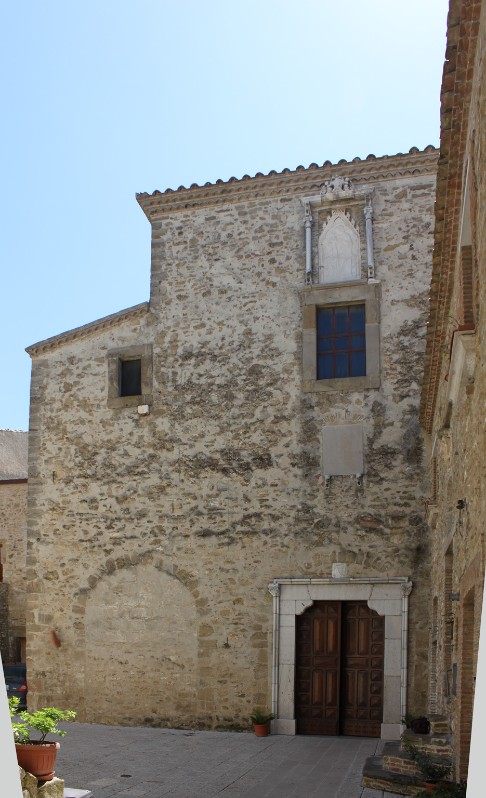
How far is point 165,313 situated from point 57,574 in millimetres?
4581

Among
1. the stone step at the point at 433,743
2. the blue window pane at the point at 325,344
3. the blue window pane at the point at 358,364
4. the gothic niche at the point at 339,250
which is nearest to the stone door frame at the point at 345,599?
the blue window pane at the point at 358,364

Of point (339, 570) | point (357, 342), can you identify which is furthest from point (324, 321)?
point (339, 570)

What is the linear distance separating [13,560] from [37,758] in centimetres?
1433

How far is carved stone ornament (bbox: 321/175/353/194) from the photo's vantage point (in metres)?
13.3

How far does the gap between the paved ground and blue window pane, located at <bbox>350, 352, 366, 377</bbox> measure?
5.15 meters

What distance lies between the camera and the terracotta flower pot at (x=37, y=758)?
289 inches

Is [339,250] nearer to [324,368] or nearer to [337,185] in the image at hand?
[337,185]

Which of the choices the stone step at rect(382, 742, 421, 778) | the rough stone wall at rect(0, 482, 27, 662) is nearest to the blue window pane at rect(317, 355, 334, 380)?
the stone step at rect(382, 742, 421, 778)

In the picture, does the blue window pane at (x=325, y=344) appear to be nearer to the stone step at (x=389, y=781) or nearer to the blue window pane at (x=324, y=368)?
the blue window pane at (x=324, y=368)

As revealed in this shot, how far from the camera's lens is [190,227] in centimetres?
1431

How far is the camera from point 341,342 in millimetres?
13148

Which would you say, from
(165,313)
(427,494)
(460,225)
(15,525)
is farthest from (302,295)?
(15,525)

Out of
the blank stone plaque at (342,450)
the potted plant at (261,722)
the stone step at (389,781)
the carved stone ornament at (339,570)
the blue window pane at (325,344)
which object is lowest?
the potted plant at (261,722)

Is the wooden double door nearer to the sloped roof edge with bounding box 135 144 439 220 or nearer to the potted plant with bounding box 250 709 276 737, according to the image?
the potted plant with bounding box 250 709 276 737
